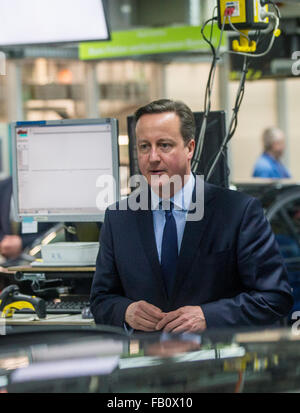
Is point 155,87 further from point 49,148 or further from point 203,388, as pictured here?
point 203,388

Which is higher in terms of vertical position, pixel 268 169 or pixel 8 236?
pixel 268 169

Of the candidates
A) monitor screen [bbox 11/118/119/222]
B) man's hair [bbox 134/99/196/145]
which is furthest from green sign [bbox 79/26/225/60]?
man's hair [bbox 134/99/196/145]

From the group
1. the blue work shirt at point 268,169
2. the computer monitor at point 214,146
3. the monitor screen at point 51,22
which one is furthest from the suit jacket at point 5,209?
the blue work shirt at point 268,169

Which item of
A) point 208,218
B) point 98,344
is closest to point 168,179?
point 208,218

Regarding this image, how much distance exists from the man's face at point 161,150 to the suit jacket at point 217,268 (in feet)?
0.55

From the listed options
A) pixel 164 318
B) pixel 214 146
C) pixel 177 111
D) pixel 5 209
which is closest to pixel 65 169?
pixel 214 146

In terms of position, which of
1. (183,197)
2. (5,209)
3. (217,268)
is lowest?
(5,209)

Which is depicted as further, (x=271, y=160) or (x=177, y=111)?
(x=271, y=160)

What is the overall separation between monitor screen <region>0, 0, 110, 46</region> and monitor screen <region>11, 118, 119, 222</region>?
0.93m

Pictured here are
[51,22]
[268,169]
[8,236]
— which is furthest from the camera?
[268,169]

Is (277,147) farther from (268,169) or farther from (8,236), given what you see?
(8,236)

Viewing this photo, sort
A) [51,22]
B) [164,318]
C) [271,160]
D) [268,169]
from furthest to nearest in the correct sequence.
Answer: [271,160] < [268,169] < [51,22] < [164,318]

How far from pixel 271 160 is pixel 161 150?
5.78 meters

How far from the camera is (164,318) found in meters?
2.78
